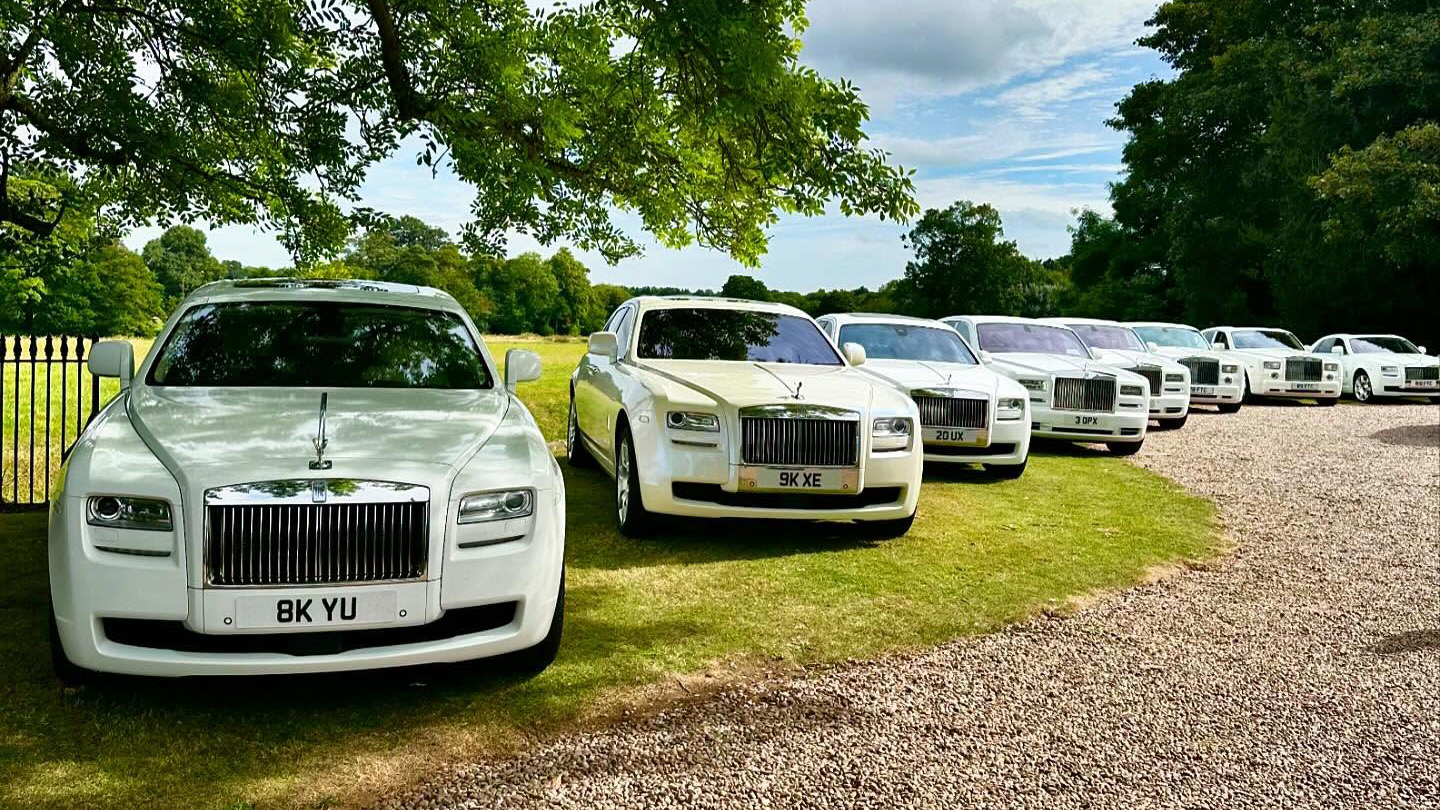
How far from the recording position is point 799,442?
21.7ft

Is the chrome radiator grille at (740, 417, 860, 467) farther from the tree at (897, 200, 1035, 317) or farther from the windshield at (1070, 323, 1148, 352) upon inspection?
the tree at (897, 200, 1035, 317)

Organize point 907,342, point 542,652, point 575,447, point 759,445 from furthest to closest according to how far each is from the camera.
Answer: point 907,342, point 575,447, point 759,445, point 542,652

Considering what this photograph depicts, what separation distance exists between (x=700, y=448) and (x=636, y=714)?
9.12 ft

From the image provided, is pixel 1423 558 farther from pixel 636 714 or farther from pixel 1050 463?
pixel 636 714

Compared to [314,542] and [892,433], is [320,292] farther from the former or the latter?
[892,433]

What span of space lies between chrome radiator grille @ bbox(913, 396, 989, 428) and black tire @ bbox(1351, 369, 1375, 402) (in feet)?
60.4

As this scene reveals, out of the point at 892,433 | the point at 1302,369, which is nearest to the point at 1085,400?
the point at 892,433

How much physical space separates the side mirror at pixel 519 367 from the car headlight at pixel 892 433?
2.46 meters

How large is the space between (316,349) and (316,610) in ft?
6.64

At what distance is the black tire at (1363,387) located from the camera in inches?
923

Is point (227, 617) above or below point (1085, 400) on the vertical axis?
below

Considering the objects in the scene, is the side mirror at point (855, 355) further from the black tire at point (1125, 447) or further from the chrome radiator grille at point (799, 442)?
the black tire at point (1125, 447)

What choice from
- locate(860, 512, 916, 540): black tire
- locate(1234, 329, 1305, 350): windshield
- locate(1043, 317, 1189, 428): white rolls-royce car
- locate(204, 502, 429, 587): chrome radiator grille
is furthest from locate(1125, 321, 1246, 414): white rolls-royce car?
locate(204, 502, 429, 587): chrome radiator grille

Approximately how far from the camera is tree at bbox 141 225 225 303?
6050cm
